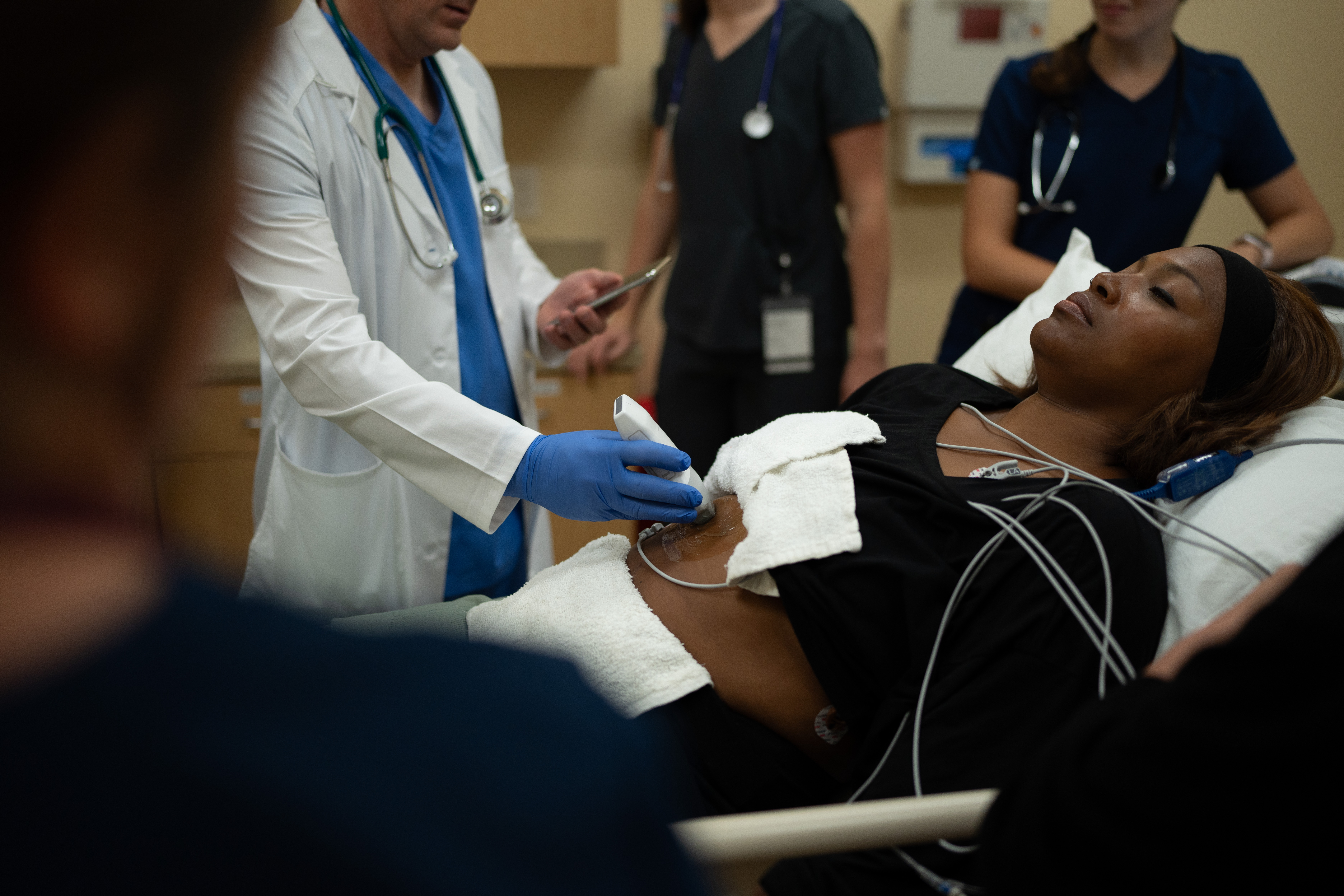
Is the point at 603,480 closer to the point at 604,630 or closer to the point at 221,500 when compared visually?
the point at 604,630

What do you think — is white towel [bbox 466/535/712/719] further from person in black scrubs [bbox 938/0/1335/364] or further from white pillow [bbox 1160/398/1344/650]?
person in black scrubs [bbox 938/0/1335/364]

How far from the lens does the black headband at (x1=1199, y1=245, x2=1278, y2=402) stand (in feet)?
4.27

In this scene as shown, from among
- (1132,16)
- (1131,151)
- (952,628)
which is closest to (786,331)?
(1131,151)

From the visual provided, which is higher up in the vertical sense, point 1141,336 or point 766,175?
point 766,175

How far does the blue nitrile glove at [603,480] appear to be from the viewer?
1216 millimetres

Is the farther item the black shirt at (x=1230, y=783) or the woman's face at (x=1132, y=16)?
the woman's face at (x=1132, y=16)

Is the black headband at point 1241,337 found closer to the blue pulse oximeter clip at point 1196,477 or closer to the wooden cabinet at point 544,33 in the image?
the blue pulse oximeter clip at point 1196,477

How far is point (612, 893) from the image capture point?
37 cm

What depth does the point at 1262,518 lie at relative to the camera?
3.62 ft

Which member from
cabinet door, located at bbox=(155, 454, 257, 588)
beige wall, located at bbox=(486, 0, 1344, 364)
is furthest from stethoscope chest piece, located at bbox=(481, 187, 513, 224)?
beige wall, located at bbox=(486, 0, 1344, 364)

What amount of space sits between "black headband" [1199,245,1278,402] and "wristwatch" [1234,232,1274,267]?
64 cm

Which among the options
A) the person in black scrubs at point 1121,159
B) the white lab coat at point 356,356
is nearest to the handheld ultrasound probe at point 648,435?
the white lab coat at point 356,356

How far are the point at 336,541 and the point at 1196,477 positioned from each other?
123cm

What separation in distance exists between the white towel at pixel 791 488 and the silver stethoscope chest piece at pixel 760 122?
3.31ft
